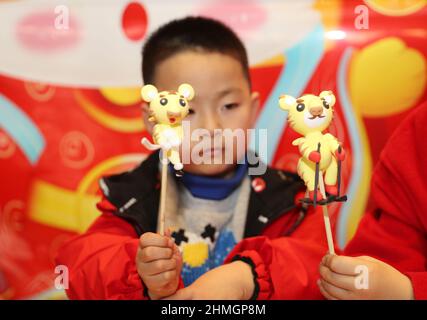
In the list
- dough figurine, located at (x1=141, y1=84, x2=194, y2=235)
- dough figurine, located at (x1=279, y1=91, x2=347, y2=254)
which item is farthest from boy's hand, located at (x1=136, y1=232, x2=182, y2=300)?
dough figurine, located at (x1=279, y1=91, x2=347, y2=254)

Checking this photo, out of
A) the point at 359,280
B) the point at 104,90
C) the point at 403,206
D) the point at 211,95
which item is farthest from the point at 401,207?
the point at 104,90

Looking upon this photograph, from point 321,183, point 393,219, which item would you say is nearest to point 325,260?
point 321,183

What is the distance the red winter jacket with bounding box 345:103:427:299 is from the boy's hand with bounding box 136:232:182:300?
0.27 m

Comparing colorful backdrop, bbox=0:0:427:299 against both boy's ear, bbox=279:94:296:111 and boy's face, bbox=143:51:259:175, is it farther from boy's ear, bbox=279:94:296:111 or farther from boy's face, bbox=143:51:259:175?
boy's ear, bbox=279:94:296:111

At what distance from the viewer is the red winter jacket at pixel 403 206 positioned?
2.44 feet

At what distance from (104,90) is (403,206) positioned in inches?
24.2

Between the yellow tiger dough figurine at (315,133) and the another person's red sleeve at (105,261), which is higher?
the yellow tiger dough figurine at (315,133)

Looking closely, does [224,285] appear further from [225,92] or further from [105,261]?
[225,92]

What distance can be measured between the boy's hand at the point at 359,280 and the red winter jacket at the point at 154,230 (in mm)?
123

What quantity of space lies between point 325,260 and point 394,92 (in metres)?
0.55

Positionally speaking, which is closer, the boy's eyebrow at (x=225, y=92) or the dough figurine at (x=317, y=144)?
the dough figurine at (x=317, y=144)

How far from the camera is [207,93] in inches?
32.3

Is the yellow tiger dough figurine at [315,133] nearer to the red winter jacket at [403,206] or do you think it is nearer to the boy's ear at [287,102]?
the boy's ear at [287,102]

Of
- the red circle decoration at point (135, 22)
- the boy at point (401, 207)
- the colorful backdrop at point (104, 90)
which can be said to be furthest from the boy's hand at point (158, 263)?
the red circle decoration at point (135, 22)
